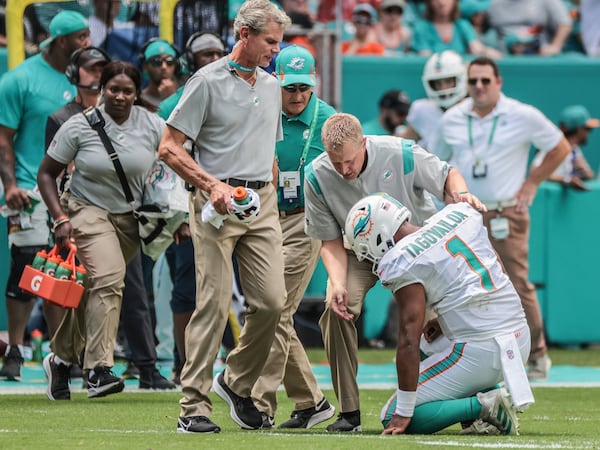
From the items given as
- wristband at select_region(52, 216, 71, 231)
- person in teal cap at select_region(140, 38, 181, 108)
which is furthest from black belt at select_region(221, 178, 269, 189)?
person in teal cap at select_region(140, 38, 181, 108)

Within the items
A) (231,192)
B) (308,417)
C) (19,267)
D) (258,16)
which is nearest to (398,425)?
(308,417)

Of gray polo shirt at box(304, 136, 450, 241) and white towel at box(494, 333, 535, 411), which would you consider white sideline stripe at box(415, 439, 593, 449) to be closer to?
white towel at box(494, 333, 535, 411)

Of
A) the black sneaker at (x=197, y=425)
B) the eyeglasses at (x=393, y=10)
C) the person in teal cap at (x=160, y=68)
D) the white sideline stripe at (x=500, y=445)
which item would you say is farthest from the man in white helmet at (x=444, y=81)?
the white sideline stripe at (x=500, y=445)

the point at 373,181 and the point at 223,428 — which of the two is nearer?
the point at 373,181

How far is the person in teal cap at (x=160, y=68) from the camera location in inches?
424

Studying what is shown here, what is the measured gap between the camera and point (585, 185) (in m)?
13.7

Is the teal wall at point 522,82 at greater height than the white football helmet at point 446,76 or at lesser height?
lesser

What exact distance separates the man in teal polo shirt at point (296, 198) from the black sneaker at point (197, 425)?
90cm

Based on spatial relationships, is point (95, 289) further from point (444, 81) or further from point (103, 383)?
point (444, 81)

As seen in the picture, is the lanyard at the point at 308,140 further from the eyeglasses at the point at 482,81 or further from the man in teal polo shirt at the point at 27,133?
the eyeglasses at the point at 482,81

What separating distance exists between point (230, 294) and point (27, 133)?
13.2 feet

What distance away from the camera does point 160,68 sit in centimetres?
1077

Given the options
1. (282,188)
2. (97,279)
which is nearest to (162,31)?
(97,279)

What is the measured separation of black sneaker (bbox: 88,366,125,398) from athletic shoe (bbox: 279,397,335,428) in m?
1.46
